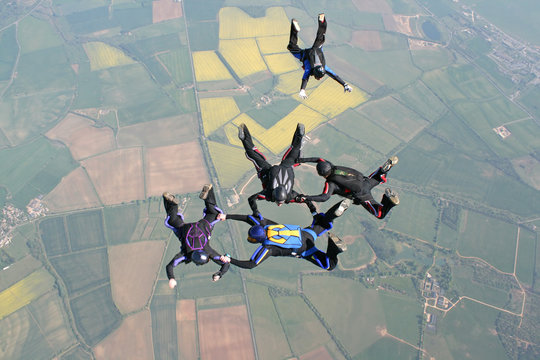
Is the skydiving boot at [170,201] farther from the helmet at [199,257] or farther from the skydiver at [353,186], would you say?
the skydiver at [353,186]

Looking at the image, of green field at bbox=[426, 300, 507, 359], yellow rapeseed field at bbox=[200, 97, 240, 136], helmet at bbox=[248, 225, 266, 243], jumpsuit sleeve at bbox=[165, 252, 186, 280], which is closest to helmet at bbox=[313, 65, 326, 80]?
helmet at bbox=[248, 225, 266, 243]

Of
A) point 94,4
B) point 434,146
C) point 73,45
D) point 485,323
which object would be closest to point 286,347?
point 485,323

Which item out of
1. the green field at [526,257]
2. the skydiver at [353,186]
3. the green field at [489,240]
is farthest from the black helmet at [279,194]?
the green field at [526,257]

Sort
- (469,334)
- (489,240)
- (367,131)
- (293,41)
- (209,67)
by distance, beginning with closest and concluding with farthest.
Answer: (293,41), (469,334), (489,240), (367,131), (209,67)

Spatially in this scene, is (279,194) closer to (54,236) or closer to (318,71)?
(318,71)

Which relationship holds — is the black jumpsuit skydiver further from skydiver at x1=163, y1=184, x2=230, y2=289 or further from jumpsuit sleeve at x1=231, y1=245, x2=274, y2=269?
jumpsuit sleeve at x1=231, y1=245, x2=274, y2=269

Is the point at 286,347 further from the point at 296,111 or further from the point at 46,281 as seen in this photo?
the point at 296,111

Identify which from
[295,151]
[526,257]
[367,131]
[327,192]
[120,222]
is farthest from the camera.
Answer: [367,131]

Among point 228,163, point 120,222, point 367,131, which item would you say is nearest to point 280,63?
point 367,131
